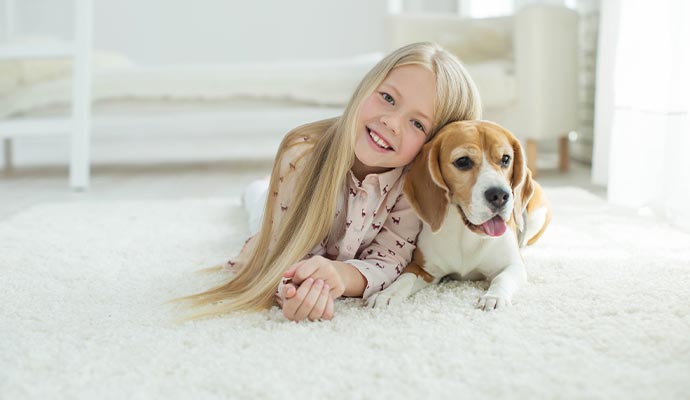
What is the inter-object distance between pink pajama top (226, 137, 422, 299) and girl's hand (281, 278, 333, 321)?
139 millimetres

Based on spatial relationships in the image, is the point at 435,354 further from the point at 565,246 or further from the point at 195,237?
the point at 195,237

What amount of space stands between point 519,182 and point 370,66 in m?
1.92

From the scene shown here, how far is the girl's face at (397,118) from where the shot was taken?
1.20 meters

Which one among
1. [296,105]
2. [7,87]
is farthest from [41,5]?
[296,105]

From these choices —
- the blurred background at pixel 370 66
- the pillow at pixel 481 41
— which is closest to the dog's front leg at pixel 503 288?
the blurred background at pixel 370 66

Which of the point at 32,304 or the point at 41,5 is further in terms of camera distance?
the point at 41,5

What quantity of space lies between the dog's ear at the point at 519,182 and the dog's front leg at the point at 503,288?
9 cm

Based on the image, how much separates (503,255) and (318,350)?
1.39 feet

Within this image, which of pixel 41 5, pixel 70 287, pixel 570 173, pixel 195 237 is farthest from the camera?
pixel 570 173

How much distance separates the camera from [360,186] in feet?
4.11

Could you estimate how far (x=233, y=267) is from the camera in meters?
1.39

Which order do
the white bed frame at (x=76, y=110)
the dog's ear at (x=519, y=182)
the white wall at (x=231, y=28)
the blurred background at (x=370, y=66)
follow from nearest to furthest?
the dog's ear at (x=519, y=182) → the blurred background at (x=370, y=66) → the white bed frame at (x=76, y=110) → the white wall at (x=231, y=28)

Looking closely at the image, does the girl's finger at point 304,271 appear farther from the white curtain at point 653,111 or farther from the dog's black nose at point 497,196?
the white curtain at point 653,111

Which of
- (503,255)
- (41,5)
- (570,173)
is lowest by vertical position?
(570,173)
